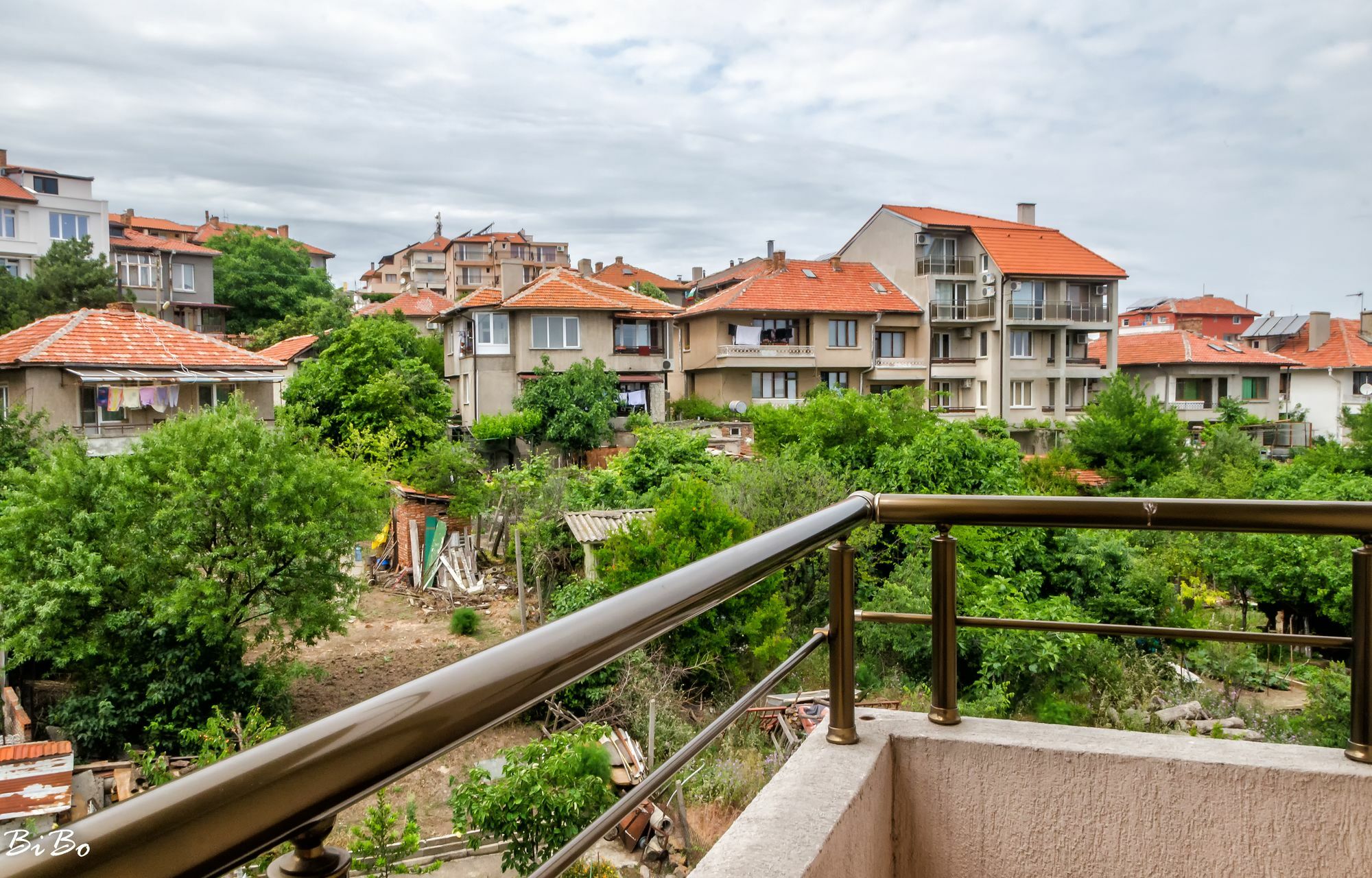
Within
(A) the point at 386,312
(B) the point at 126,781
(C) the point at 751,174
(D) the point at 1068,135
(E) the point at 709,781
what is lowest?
(B) the point at 126,781

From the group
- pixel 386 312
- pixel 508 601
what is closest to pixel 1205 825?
pixel 508 601

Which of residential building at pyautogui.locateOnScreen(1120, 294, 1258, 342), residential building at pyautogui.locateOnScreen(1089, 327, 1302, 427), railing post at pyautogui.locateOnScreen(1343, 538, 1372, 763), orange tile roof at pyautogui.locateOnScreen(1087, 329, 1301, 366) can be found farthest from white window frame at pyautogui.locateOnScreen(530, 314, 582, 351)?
residential building at pyautogui.locateOnScreen(1120, 294, 1258, 342)

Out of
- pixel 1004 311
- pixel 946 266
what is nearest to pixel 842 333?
pixel 946 266

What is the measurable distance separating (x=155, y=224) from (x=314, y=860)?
73.2 metres

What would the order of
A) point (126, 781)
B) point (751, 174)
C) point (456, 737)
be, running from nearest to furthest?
point (456, 737)
point (126, 781)
point (751, 174)

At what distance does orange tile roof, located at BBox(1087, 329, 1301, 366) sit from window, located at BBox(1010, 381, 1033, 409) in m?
4.42

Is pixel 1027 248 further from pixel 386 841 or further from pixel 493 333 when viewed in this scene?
pixel 386 841

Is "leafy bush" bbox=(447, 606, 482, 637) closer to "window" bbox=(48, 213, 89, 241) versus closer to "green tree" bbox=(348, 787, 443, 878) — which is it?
"green tree" bbox=(348, 787, 443, 878)

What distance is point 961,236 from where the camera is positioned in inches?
1604

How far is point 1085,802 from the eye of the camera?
1875 mm

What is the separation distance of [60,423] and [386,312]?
103 ft

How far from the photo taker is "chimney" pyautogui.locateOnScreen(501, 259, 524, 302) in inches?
1323

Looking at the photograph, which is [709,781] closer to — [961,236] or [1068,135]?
[1068,135]

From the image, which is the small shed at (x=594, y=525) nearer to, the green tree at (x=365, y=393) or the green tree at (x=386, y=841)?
the green tree at (x=386, y=841)
